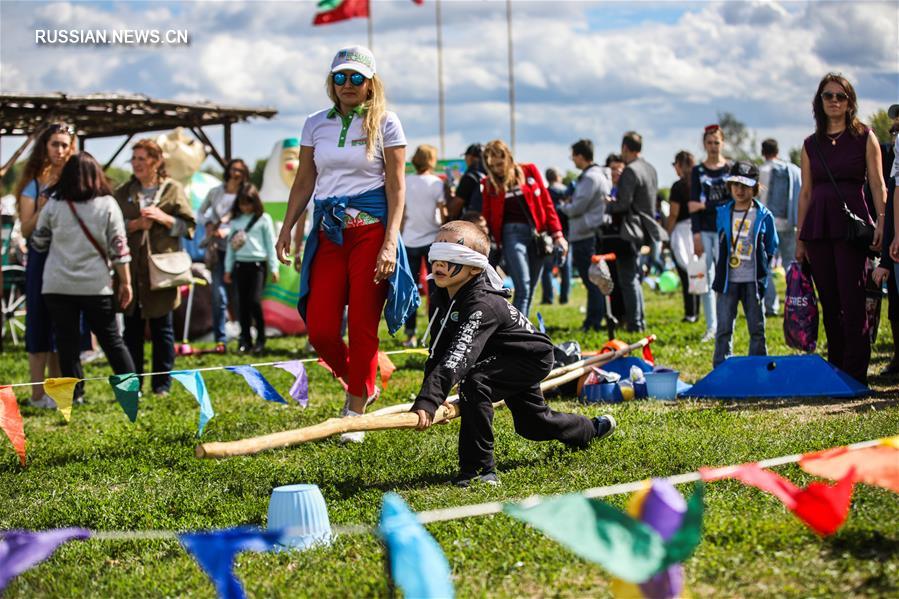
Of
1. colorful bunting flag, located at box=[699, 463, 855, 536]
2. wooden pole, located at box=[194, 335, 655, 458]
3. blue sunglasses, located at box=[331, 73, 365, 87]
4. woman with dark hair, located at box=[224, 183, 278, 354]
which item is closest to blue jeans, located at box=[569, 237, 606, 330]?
woman with dark hair, located at box=[224, 183, 278, 354]

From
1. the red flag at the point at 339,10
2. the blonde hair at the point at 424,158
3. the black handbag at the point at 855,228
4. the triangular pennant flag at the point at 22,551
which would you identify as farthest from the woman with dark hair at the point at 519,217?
the red flag at the point at 339,10

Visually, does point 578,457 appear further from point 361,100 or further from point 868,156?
point 868,156

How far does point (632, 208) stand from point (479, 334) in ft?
23.7

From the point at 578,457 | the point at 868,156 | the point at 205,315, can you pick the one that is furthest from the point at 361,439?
the point at 205,315

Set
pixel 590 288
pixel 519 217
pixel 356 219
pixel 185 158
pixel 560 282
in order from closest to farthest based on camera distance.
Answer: pixel 356 219 < pixel 519 217 < pixel 590 288 < pixel 560 282 < pixel 185 158

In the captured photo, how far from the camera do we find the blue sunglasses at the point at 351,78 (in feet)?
20.3

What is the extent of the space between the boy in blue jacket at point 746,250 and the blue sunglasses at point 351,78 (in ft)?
10.9

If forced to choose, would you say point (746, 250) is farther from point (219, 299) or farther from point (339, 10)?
point (339, 10)

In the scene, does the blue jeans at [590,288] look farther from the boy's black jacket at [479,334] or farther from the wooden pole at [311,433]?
the wooden pole at [311,433]

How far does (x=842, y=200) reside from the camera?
7.30 m

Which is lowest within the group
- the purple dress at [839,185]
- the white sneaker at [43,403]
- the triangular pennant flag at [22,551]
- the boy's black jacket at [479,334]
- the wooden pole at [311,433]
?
the white sneaker at [43,403]

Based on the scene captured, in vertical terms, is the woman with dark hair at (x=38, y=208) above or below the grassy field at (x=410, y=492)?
above

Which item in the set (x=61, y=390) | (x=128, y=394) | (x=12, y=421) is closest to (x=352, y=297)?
(x=128, y=394)

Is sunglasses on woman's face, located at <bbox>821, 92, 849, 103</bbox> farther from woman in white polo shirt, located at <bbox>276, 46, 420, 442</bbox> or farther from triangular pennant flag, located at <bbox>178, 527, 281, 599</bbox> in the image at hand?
triangular pennant flag, located at <bbox>178, 527, 281, 599</bbox>
